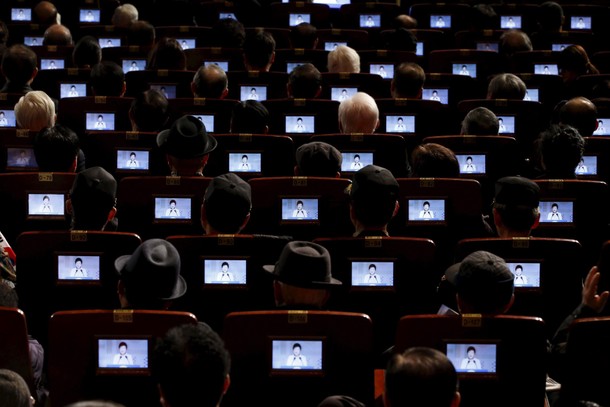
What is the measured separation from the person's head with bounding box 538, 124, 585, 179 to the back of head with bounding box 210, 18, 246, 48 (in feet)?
14.2

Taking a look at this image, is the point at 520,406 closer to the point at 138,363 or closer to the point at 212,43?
the point at 138,363

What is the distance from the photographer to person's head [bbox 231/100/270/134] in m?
7.66

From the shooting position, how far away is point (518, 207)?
19.1 ft

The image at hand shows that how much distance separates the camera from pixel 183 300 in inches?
209

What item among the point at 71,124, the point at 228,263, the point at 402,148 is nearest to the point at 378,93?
the point at 402,148

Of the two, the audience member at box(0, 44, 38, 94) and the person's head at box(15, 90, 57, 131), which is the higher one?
the audience member at box(0, 44, 38, 94)

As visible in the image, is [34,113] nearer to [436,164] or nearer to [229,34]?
[436,164]

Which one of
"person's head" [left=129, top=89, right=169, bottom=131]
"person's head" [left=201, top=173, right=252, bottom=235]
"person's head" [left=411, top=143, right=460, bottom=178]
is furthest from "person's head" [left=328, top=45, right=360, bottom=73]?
"person's head" [left=201, top=173, right=252, bottom=235]

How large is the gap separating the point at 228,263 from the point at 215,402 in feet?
5.79

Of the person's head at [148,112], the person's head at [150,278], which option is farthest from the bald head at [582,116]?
the person's head at [150,278]

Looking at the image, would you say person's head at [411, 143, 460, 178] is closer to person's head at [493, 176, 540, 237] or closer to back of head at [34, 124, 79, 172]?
person's head at [493, 176, 540, 237]

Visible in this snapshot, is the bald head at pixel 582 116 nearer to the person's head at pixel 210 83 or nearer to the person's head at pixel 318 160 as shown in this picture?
the person's head at pixel 318 160

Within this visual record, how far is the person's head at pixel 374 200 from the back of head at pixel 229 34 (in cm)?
504

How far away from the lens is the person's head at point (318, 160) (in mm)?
6590
